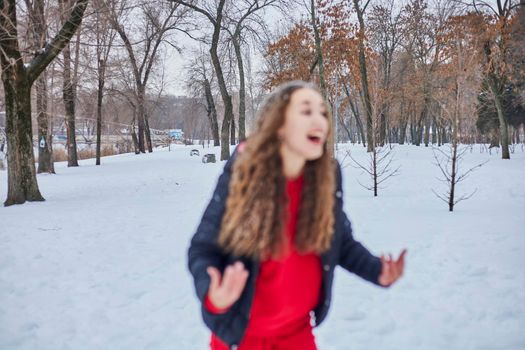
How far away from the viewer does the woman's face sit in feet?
4.50

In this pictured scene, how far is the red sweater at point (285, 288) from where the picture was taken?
1.39 meters

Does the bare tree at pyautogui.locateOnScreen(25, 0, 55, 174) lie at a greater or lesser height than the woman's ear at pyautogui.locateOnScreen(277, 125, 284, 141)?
greater

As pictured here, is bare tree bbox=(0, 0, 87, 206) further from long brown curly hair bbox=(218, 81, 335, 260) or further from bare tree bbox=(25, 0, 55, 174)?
long brown curly hair bbox=(218, 81, 335, 260)

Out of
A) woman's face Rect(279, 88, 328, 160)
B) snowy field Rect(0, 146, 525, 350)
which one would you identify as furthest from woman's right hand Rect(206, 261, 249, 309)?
snowy field Rect(0, 146, 525, 350)

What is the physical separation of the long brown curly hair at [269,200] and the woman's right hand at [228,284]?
0.16 metres

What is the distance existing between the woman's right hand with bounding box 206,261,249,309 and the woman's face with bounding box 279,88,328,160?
0.47 m

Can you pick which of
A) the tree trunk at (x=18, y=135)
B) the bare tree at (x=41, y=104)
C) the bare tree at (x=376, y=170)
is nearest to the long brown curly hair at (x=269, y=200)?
the bare tree at (x=376, y=170)

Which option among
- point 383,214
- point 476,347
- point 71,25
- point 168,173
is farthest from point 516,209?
point 168,173

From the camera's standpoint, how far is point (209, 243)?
1.35 metres

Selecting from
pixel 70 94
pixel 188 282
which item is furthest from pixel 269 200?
pixel 70 94

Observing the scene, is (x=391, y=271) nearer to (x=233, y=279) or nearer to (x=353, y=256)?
(x=353, y=256)

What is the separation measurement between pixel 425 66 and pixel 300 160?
28.6 meters

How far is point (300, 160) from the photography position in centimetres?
142

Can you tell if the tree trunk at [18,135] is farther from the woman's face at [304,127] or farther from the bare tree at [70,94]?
the woman's face at [304,127]
